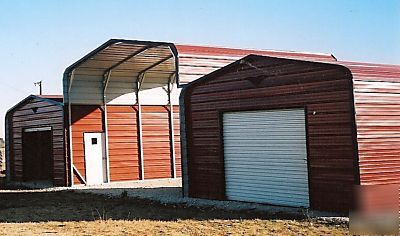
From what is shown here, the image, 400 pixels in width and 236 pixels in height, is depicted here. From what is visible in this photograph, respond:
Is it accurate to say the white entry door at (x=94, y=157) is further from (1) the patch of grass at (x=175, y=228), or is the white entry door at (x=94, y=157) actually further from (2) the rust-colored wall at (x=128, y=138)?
(1) the patch of grass at (x=175, y=228)

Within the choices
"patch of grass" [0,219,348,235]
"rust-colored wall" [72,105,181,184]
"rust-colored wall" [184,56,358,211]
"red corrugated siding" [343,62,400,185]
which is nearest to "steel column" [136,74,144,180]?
"rust-colored wall" [72,105,181,184]

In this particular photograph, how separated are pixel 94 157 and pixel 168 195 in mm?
5735

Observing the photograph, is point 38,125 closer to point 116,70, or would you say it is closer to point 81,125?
point 81,125

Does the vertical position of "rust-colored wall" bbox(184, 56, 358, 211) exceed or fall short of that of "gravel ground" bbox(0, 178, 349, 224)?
it exceeds it

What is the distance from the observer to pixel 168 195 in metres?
15.3

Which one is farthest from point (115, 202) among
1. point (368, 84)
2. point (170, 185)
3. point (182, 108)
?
point (368, 84)

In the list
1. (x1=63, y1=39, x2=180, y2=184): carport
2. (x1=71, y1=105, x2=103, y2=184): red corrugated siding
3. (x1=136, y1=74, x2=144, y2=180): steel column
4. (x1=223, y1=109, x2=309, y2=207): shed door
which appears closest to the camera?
(x1=223, y1=109, x2=309, y2=207): shed door

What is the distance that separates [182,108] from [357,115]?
223 inches

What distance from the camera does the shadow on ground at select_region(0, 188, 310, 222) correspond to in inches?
444

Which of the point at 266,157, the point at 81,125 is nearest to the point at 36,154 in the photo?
the point at 81,125

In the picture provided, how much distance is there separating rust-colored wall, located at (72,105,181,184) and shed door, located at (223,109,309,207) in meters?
7.71

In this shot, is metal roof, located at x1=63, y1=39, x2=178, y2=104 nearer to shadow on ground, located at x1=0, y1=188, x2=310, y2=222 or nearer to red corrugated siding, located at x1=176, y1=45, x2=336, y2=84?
red corrugated siding, located at x1=176, y1=45, x2=336, y2=84

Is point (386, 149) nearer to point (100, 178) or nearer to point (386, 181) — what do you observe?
point (386, 181)

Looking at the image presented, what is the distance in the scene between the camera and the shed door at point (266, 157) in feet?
38.8
